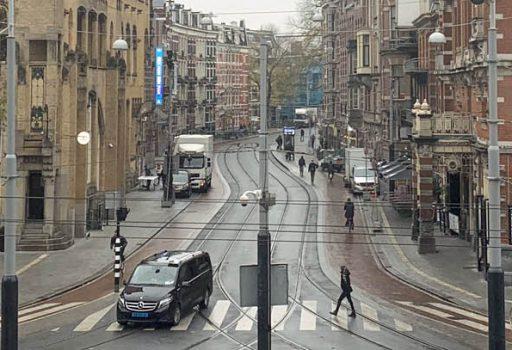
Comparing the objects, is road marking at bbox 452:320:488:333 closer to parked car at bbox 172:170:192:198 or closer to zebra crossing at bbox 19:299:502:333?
zebra crossing at bbox 19:299:502:333

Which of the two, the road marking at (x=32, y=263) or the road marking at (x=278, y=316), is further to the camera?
the road marking at (x=32, y=263)

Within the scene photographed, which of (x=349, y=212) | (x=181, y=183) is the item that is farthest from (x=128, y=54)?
(x=349, y=212)

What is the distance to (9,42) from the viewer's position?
18.1 metres

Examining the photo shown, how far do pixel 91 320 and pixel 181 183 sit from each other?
105 ft

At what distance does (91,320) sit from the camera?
25.6 meters

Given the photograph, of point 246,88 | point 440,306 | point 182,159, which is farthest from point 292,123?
point 440,306

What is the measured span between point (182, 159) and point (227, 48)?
231 ft

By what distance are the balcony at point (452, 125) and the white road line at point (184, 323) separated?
16.0m

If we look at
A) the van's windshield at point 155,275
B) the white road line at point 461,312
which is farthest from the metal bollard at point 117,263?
the white road line at point 461,312

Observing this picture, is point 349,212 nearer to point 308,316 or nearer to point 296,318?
point 308,316

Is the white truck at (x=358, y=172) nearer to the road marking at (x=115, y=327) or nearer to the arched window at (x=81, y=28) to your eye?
the arched window at (x=81, y=28)

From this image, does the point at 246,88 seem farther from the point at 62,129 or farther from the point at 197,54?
the point at 62,129

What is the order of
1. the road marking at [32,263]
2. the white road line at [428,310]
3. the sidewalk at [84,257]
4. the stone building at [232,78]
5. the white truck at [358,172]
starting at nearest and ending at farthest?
the white road line at [428,310]
the sidewalk at [84,257]
the road marking at [32,263]
the white truck at [358,172]
the stone building at [232,78]

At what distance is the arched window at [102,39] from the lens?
47594mm
